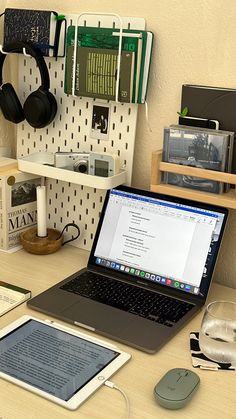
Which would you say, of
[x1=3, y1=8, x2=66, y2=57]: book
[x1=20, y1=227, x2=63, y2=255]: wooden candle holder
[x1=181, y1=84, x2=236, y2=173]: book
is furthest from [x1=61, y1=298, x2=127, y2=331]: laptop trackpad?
[x1=3, y1=8, x2=66, y2=57]: book

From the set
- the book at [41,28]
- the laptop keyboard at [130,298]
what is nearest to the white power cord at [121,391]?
the laptop keyboard at [130,298]

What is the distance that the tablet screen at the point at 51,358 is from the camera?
39.9 inches

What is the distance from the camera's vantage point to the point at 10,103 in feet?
5.05

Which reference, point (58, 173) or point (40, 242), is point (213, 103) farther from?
point (40, 242)

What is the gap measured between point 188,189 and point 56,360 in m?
0.50

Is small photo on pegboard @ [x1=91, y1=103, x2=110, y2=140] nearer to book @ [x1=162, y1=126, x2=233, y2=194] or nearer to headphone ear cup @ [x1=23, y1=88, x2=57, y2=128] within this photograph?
headphone ear cup @ [x1=23, y1=88, x2=57, y2=128]

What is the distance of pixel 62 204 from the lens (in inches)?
64.3

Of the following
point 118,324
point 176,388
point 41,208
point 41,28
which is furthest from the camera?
point 41,208

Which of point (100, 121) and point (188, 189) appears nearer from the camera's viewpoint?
point (188, 189)

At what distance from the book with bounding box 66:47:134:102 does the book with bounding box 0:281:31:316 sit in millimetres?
525

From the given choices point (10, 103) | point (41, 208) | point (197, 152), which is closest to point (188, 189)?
point (197, 152)

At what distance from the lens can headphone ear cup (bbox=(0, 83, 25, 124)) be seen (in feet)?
5.04

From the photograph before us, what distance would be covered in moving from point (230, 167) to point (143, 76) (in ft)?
1.05

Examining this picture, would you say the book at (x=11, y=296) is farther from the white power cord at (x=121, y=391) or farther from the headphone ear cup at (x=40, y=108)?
the headphone ear cup at (x=40, y=108)
